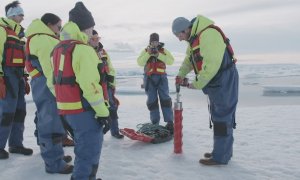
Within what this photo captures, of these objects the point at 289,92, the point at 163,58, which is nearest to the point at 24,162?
the point at 163,58

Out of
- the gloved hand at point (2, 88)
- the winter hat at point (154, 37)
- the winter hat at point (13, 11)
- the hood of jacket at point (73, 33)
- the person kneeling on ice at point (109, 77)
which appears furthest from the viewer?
the winter hat at point (154, 37)

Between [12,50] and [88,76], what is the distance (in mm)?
2155

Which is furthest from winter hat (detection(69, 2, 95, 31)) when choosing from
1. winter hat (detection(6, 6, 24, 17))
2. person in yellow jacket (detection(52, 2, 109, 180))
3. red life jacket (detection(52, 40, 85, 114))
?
winter hat (detection(6, 6, 24, 17))

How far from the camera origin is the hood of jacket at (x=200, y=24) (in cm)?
418

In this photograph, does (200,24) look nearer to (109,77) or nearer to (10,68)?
(109,77)

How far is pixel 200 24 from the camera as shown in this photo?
419 cm

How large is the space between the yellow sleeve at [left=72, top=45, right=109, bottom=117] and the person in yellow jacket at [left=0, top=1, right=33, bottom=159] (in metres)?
1.96

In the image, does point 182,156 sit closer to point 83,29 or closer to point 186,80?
point 186,80

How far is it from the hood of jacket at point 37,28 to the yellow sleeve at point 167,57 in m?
2.75

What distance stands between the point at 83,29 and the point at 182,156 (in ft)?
8.00

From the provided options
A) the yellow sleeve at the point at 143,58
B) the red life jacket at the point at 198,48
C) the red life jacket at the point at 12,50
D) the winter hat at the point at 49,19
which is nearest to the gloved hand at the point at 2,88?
the red life jacket at the point at 12,50

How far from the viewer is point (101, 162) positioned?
4.50m

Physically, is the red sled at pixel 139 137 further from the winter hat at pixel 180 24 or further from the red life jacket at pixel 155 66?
the winter hat at pixel 180 24

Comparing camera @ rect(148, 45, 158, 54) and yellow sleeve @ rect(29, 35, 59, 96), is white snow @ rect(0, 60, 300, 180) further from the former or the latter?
camera @ rect(148, 45, 158, 54)
